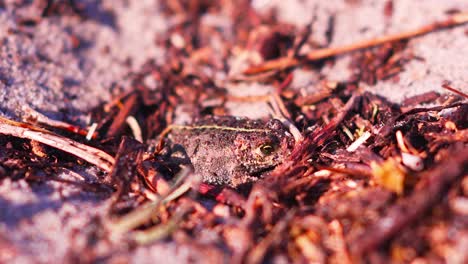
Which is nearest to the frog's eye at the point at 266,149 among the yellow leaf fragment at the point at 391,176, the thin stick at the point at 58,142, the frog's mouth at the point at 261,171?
the frog's mouth at the point at 261,171

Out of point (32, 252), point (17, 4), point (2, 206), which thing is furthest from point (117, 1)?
point (32, 252)

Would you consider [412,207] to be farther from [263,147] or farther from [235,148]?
[235,148]

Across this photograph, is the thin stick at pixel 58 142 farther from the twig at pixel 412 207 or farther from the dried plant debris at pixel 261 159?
the twig at pixel 412 207

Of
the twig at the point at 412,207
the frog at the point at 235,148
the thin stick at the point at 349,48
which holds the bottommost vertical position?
the frog at the point at 235,148

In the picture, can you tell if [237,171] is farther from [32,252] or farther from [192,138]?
[32,252]

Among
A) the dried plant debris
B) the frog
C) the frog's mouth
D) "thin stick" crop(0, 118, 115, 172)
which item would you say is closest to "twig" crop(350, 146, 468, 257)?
the dried plant debris

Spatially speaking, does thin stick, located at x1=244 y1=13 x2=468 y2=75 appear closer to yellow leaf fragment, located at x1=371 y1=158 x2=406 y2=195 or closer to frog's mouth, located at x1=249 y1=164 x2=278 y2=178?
frog's mouth, located at x1=249 y1=164 x2=278 y2=178
